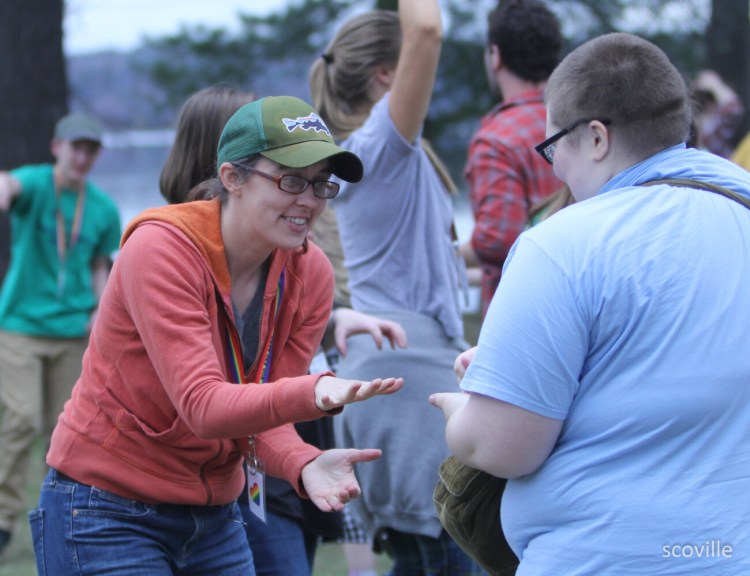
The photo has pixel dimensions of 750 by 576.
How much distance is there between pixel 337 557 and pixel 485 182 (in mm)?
2444

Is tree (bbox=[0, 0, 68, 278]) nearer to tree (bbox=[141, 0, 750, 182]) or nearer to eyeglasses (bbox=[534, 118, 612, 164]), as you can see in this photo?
tree (bbox=[141, 0, 750, 182])

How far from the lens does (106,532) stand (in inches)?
97.9

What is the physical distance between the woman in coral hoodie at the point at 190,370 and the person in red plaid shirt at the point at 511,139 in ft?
5.08

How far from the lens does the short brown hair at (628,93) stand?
2053 mm

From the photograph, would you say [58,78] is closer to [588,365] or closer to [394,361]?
[394,361]

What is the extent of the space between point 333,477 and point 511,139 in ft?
6.44

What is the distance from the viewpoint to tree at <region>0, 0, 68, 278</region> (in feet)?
27.5

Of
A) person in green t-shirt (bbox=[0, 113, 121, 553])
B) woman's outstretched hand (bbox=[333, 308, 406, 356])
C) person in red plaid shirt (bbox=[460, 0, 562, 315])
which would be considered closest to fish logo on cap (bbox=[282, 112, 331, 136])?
woman's outstretched hand (bbox=[333, 308, 406, 356])

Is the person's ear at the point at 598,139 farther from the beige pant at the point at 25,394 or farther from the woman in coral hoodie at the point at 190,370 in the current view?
the beige pant at the point at 25,394

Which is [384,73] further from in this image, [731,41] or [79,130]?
[731,41]

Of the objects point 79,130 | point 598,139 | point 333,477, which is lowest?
point 79,130

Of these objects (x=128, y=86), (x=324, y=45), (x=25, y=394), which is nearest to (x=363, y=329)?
(x=25, y=394)

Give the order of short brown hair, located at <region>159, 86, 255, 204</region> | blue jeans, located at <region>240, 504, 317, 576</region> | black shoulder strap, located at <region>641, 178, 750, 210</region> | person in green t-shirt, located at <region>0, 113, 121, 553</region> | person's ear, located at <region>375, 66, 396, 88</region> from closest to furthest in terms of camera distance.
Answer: black shoulder strap, located at <region>641, 178, 750, 210</region>, short brown hair, located at <region>159, 86, 255, 204</region>, blue jeans, located at <region>240, 504, 317, 576</region>, person's ear, located at <region>375, 66, 396, 88</region>, person in green t-shirt, located at <region>0, 113, 121, 553</region>

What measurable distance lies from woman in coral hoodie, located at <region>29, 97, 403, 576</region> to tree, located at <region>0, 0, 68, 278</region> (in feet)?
20.3
